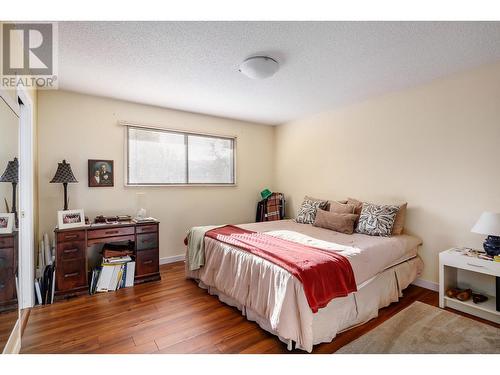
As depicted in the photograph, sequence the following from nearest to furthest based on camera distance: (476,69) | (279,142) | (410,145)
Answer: (476,69) < (410,145) < (279,142)

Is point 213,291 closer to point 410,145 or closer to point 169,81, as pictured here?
point 169,81

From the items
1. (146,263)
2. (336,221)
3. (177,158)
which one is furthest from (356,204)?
(146,263)

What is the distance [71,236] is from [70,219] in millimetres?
211

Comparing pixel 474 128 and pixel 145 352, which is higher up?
pixel 474 128

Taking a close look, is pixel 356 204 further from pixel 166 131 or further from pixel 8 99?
pixel 8 99

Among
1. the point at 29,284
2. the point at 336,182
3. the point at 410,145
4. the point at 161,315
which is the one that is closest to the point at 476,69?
Answer: the point at 410,145

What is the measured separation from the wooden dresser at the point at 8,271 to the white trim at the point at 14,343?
186mm

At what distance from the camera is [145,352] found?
1758 mm

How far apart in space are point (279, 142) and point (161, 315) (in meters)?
3.59

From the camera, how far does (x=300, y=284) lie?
1.69 m

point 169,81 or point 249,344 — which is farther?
point 169,81

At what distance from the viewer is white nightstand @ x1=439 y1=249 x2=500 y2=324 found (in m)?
2.13

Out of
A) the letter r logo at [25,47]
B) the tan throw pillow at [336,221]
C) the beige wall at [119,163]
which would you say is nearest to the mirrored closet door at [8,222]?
the letter r logo at [25,47]
